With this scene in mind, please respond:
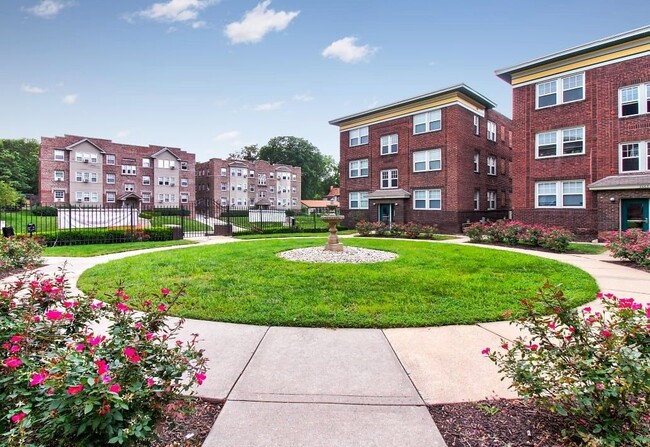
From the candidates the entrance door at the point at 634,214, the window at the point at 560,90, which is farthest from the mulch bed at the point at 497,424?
the window at the point at 560,90

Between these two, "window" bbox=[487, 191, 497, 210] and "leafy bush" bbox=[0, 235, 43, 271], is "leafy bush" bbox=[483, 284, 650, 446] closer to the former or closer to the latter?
"leafy bush" bbox=[0, 235, 43, 271]

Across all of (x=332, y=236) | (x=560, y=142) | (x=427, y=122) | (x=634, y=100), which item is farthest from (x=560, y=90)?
(x=332, y=236)

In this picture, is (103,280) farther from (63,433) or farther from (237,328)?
(63,433)

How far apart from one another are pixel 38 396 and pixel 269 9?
1423 centimetres

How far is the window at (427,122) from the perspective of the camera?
82.9ft

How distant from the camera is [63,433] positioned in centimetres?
181

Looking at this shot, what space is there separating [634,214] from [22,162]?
88.4 m

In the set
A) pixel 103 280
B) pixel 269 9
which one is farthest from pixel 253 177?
pixel 103 280

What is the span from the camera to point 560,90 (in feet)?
63.9

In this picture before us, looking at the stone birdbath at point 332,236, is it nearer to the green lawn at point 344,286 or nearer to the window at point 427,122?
the green lawn at point 344,286

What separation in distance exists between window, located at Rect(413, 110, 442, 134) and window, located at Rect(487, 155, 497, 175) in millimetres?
6210

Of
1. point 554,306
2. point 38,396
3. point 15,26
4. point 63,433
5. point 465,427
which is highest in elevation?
point 15,26

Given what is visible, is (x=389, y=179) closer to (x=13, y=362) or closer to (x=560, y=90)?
(x=560, y=90)

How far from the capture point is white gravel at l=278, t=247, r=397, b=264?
10.4 meters
